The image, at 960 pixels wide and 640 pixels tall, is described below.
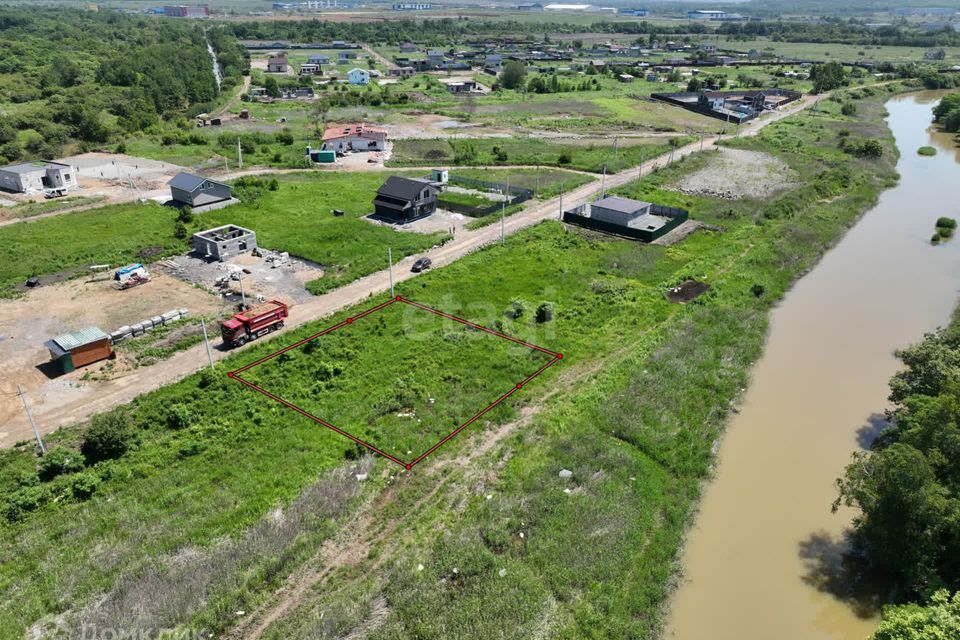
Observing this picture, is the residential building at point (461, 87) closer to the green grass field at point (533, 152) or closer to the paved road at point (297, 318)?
the green grass field at point (533, 152)

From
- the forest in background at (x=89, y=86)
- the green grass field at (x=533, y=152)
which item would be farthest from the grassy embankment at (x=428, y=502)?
the forest in background at (x=89, y=86)

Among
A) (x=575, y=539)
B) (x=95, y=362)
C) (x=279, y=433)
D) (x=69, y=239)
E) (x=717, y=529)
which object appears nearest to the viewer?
(x=575, y=539)

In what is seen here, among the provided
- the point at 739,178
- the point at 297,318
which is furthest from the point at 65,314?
the point at 739,178

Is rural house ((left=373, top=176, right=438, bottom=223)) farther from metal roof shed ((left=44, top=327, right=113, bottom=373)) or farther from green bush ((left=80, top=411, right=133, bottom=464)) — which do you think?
green bush ((left=80, top=411, right=133, bottom=464))

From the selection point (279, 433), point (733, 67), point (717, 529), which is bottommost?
point (717, 529)

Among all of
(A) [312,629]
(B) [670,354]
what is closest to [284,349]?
(A) [312,629]

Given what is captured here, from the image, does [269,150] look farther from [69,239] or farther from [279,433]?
[279,433]

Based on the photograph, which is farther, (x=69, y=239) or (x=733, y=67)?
(x=733, y=67)

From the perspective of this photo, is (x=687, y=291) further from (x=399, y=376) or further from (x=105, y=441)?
(x=105, y=441)
